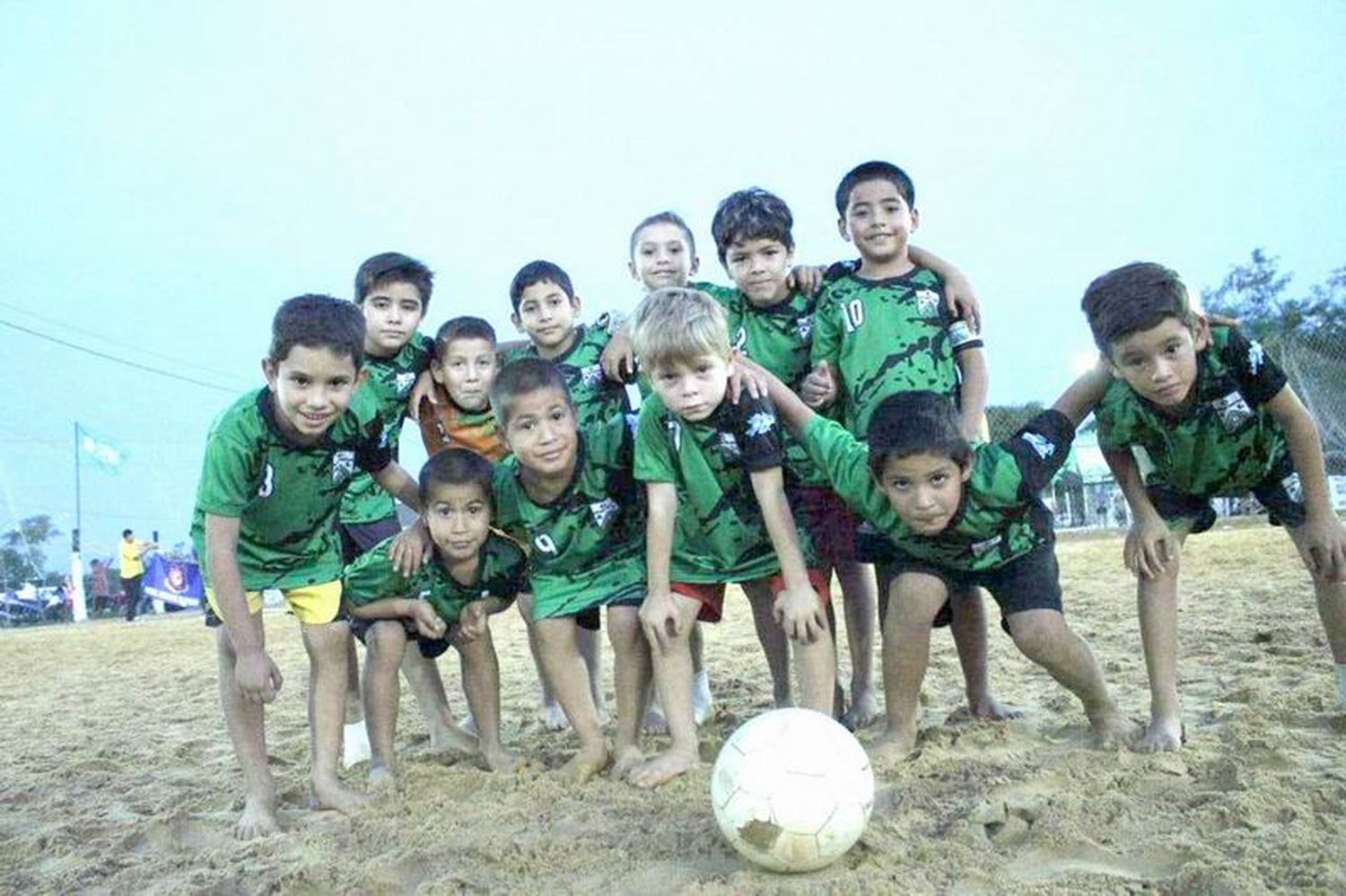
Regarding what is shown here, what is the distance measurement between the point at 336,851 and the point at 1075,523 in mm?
24436

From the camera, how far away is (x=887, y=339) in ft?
13.4

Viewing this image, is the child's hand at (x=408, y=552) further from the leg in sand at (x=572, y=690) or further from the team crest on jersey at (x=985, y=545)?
the team crest on jersey at (x=985, y=545)

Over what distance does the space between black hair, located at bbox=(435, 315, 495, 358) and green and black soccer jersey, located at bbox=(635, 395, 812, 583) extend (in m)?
1.07

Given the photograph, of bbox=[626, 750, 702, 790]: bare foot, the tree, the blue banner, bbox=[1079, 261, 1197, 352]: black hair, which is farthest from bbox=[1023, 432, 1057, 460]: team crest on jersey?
the tree

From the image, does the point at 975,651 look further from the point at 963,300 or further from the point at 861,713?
the point at 963,300

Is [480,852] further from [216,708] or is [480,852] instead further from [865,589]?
[216,708]

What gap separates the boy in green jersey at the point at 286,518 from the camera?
11.5ft

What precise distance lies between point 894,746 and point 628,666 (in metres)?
0.95

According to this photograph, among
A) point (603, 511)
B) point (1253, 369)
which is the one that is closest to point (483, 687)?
point (603, 511)

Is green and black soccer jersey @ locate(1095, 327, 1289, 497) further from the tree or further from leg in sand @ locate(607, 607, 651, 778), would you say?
the tree

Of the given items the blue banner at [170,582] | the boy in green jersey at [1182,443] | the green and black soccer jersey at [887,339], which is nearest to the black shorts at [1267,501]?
the boy in green jersey at [1182,443]

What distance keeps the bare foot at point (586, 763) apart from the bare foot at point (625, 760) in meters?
0.05

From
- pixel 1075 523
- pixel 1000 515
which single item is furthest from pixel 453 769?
pixel 1075 523

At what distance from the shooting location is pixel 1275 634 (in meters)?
5.29
